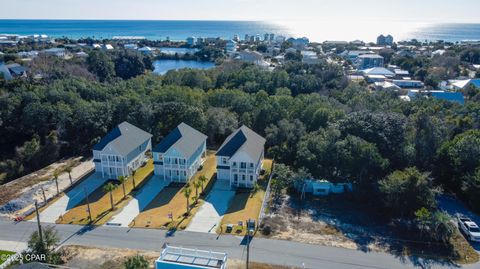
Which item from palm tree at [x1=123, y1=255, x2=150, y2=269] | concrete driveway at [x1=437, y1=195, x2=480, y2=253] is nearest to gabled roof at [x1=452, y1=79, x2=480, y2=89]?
concrete driveway at [x1=437, y1=195, x2=480, y2=253]

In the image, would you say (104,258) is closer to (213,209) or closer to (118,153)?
(213,209)

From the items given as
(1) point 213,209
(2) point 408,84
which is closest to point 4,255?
(1) point 213,209

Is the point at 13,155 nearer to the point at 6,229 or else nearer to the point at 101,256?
the point at 6,229

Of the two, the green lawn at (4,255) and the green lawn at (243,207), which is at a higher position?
the green lawn at (4,255)

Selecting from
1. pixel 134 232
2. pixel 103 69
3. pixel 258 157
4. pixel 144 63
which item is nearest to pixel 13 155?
pixel 134 232

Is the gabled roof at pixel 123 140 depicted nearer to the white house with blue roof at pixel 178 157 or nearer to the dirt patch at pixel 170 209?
the white house with blue roof at pixel 178 157

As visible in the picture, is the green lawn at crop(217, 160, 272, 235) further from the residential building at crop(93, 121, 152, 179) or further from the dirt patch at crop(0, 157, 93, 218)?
the dirt patch at crop(0, 157, 93, 218)

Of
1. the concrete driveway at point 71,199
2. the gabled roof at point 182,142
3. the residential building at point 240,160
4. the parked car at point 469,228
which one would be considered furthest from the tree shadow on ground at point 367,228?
the concrete driveway at point 71,199
